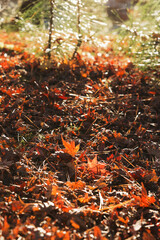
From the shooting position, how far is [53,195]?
1.73 metres

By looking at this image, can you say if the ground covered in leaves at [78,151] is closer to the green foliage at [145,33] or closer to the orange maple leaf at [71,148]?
the orange maple leaf at [71,148]

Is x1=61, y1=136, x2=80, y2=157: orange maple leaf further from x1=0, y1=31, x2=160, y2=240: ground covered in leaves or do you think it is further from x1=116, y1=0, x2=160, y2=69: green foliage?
x1=116, y1=0, x2=160, y2=69: green foliage

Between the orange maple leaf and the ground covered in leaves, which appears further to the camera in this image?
the orange maple leaf

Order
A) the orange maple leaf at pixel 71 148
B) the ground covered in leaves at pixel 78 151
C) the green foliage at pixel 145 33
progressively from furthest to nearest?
the green foliage at pixel 145 33 → the orange maple leaf at pixel 71 148 → the ground covered in leaves at pixel 78 151

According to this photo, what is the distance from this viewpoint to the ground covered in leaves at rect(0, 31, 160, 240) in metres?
1.60

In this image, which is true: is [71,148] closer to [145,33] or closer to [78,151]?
[78,151]

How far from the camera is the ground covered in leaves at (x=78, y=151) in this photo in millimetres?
1597

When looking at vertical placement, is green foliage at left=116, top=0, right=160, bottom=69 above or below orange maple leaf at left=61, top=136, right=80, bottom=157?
above

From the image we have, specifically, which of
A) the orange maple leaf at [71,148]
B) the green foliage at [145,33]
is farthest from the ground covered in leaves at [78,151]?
the green foliage at [145,33]

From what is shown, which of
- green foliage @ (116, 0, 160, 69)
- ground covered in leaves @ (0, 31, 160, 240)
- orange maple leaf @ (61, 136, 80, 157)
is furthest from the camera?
green foliage @ (116, 0, 160, 69)

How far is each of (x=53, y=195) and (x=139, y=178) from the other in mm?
853

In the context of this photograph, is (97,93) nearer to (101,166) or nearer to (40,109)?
(40,109)

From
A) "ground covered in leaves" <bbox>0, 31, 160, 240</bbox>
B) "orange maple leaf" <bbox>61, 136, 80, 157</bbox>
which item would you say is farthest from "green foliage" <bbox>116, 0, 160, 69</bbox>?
"orange maple leaf" <bbox>61, 136, 80, 157</bbox>

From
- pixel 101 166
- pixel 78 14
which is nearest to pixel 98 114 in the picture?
pixel 101 166
